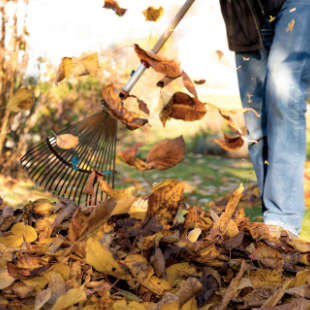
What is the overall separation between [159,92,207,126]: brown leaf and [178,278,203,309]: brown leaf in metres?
0.66

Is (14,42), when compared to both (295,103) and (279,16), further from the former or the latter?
(295,103)

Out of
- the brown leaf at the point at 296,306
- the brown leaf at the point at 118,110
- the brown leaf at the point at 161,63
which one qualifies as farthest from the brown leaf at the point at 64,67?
the brown leaf at the point at 296,306

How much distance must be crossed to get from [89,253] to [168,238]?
325 millimetres

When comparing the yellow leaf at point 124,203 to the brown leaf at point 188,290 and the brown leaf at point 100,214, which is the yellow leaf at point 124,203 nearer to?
the brown leaf at point 100,214

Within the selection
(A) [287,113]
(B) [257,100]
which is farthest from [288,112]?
(B) [257,100]

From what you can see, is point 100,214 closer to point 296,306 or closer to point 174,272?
point 174,272

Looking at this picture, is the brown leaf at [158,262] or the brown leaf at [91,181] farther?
the brown leaf at [91,181]

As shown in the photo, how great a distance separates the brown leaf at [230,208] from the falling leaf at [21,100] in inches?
34.6

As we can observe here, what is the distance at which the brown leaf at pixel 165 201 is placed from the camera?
1.00 metres

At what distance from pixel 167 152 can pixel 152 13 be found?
2.08 feet

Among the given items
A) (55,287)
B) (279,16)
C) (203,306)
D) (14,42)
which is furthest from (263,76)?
(14,42)

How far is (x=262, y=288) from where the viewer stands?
2.97ft

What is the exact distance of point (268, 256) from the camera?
41.5 inches

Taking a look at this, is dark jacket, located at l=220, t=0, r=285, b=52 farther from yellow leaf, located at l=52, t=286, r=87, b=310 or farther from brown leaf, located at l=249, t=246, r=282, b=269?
yellow leaf, located at l=52, t=286, r=87, b=310
